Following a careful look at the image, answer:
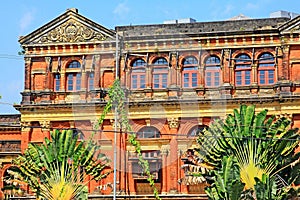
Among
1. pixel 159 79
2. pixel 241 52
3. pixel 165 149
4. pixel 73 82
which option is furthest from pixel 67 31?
pixel 241 52

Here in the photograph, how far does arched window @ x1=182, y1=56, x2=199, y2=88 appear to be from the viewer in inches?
1921

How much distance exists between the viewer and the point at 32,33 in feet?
164

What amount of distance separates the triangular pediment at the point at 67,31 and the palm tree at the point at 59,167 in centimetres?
737

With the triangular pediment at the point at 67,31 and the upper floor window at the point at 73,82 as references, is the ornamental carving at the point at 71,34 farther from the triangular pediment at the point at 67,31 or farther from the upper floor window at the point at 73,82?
the upper floor window at the point at 73,82

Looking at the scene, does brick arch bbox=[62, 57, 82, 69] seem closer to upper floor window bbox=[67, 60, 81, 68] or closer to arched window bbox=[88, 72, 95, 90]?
upper floor window bbox=[67, 60, 81, 68]

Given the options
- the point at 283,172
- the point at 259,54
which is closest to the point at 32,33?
the point at 259,54

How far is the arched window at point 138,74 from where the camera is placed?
4922cm

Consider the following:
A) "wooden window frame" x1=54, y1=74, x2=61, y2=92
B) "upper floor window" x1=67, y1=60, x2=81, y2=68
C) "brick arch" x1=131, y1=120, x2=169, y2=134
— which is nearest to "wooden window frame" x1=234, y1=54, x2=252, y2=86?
"brick arch" x1=131, y1=120, x2=169, y2=134

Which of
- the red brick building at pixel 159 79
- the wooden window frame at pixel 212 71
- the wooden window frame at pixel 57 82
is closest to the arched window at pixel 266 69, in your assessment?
the red brick building at pixel 159 79

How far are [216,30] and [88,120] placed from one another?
32.4ft

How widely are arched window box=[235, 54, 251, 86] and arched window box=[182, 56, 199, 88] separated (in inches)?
98.8

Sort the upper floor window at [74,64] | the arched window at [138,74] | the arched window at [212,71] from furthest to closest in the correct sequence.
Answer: the upper floor window at [74,64] → the arched window at [138,74] → the arched window at [212,71]

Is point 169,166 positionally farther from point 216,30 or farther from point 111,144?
point 216,30

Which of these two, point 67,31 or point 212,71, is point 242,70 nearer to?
point 212,71
